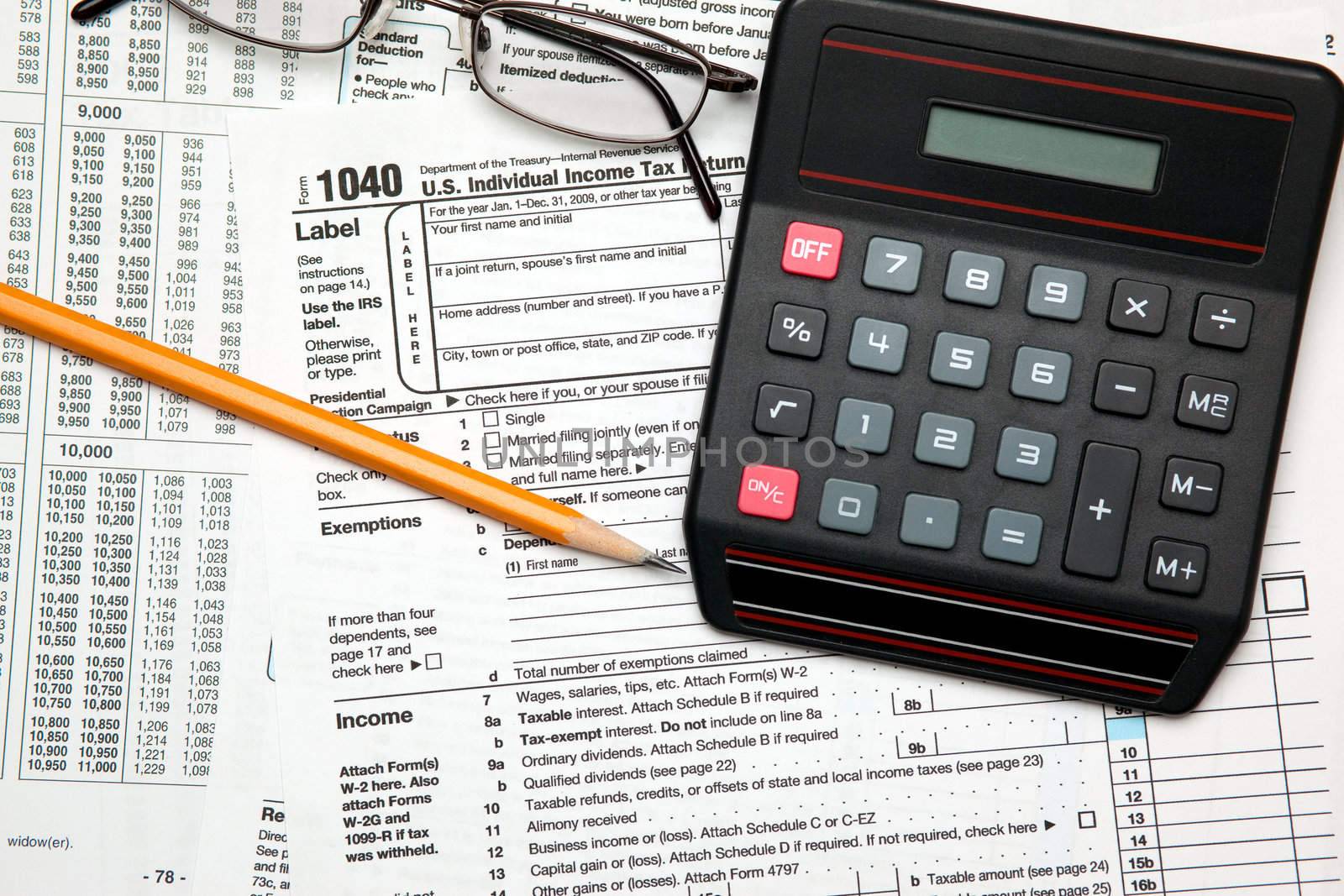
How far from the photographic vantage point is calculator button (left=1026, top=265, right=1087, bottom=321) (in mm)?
440

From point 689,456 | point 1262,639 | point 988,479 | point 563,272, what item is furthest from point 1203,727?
point 563,272

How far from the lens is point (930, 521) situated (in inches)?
17.2

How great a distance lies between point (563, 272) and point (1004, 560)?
10.2 inches

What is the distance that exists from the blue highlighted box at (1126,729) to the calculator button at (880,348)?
207 mm

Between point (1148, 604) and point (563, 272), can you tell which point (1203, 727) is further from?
point (563, 272)

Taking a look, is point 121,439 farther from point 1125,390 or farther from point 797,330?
point 1125,390

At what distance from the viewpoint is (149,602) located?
50 centimetres

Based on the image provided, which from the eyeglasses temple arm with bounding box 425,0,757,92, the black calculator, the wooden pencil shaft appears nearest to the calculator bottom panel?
the black calculator

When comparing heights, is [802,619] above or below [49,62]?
below

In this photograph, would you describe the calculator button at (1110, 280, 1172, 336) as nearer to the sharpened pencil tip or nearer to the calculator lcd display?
the calculator lcd display

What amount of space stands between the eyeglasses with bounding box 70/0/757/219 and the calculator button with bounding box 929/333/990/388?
140 mm

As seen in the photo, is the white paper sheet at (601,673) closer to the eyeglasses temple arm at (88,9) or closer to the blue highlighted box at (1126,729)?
the blue highlighted box at (1126,729)

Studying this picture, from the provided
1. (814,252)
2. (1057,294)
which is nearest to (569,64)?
(814,252)

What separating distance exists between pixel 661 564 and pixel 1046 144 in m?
0.27
